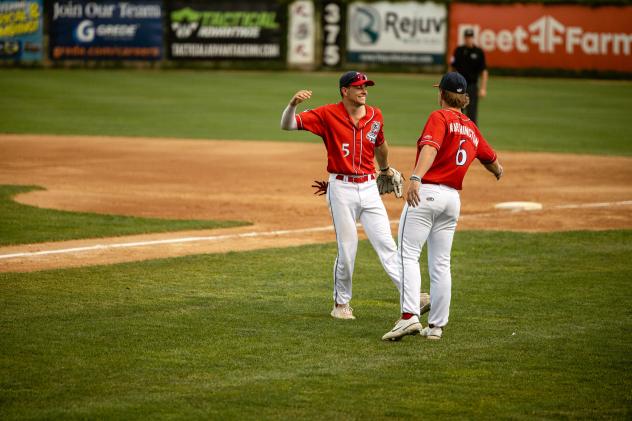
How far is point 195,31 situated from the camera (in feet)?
122

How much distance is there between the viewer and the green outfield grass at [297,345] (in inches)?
234

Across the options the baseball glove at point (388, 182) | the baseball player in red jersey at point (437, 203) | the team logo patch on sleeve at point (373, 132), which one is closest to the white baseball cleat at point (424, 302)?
the baseball player in red jersey at point (437, 203)

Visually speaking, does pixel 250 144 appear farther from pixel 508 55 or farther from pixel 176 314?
pixel 508 55

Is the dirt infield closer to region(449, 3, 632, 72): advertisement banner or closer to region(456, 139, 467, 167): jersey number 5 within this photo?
region(456, 139, 467, 167): jersey number 5

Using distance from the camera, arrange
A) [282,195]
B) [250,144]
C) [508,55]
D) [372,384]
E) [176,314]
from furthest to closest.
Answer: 1. [508,55]
2. [250,144]
3. [282,195]
4. [176,314]
5. [372,384]

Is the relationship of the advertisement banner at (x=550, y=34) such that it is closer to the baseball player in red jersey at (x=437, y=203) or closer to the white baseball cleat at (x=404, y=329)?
the baseball player in red jersey at (x=437, y=203)

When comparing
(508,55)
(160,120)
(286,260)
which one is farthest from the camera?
(508,55)

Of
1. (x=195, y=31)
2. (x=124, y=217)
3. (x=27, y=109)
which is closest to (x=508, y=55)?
(x=195, y=31)

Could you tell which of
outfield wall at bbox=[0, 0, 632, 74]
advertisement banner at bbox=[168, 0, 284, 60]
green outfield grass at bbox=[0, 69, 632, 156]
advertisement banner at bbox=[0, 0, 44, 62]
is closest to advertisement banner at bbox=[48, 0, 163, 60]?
outfield wall at bbox=[0, 0, 632, 74]

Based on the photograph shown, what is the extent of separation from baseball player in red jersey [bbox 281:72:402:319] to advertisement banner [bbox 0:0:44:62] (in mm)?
31089

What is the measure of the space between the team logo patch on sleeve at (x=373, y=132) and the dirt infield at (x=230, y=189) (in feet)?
11.6

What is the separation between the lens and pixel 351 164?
7867mm

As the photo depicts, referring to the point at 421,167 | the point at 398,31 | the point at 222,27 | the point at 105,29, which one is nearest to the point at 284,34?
the point at 222,27

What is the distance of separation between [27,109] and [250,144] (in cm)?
766
